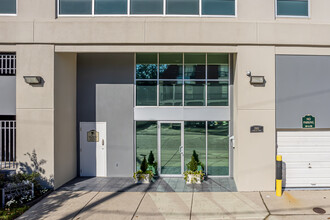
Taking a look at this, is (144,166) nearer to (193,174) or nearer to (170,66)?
(193,174)

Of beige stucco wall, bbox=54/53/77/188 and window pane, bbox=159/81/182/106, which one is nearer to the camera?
beige stucco wall, bbox=54/53/77/188

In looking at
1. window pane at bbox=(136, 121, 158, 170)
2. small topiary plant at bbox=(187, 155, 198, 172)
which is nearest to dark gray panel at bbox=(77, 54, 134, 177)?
window pane at bbox=(136, 121, 158, 170)

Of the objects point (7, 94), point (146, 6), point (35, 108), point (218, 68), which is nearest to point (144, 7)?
point (146, 6)

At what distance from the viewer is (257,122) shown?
7051 millimetres

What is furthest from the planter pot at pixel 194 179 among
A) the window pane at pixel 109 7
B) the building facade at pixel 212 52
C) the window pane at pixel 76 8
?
the window pane at pixel 76 8

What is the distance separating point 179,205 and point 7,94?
21.1 ft

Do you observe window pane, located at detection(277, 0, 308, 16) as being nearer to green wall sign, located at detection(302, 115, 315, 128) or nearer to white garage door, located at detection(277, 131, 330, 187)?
green wall sign, located at detection(302, 115, 315, 128)

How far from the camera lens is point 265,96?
7.04 metres

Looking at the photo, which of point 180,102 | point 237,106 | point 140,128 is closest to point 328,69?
point 237,106

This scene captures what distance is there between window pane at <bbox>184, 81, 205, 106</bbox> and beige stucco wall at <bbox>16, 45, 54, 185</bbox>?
4.42 meters

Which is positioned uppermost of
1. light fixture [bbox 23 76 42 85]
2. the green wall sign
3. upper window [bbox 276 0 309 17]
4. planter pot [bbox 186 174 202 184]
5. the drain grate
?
upper window [bbox 276 0 309 17]

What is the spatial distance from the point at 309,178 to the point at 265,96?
3006mm

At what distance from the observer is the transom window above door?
26.6 feet

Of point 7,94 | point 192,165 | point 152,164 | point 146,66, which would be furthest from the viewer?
point 146,66
